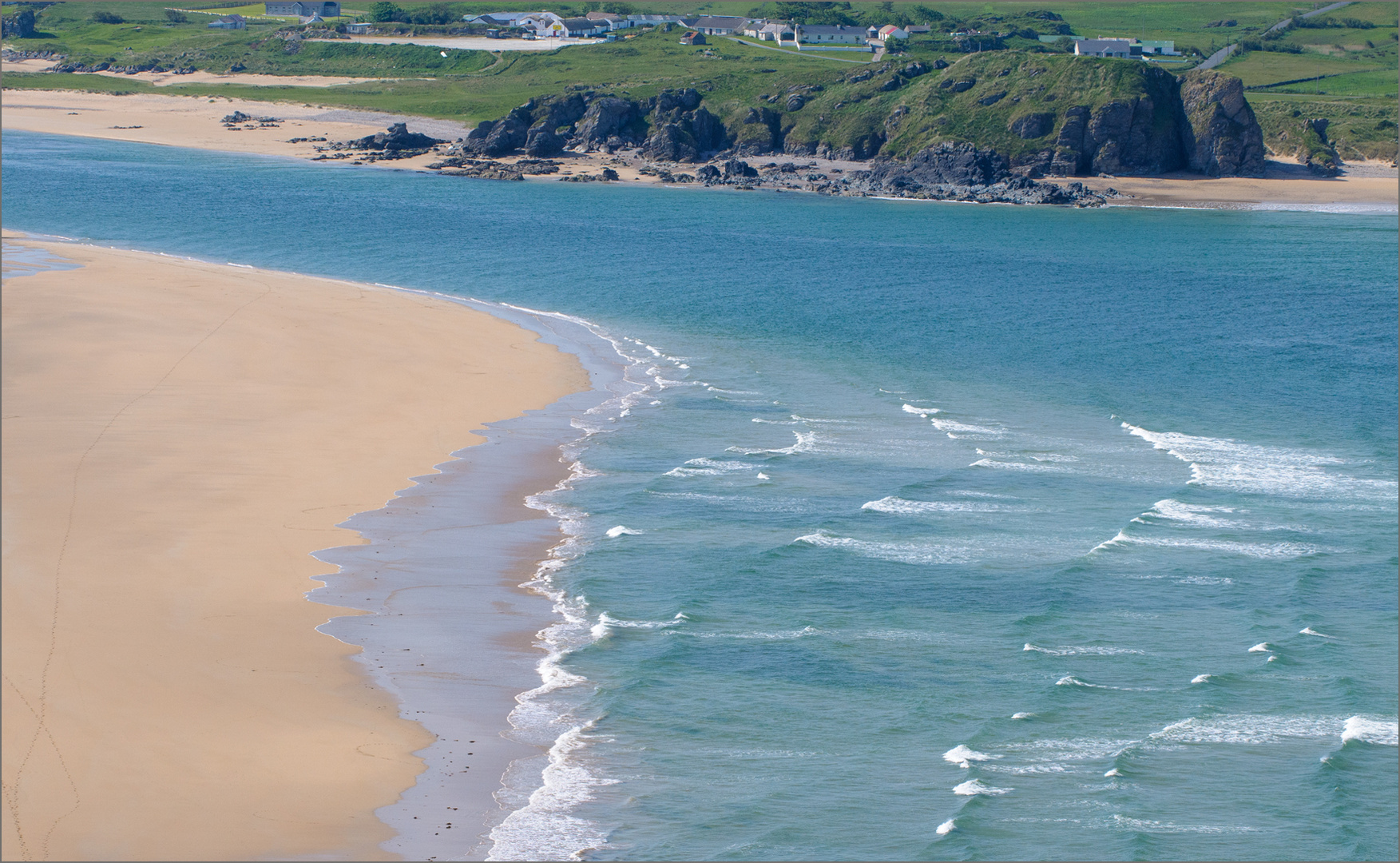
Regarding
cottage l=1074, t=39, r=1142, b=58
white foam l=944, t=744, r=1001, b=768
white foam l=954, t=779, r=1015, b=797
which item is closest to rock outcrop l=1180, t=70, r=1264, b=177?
cottage l=1074, t=39, r=1142, b=58

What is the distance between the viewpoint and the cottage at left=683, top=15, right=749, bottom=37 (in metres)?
167

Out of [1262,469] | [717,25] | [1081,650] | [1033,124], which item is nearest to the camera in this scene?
[1081,650]

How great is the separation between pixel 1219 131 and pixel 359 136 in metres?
79.4

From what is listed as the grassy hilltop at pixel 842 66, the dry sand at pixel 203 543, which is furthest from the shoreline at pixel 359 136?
the dry sand at pixel 203 543

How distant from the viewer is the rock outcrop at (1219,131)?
98.4 metres

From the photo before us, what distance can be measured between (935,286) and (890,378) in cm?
2032

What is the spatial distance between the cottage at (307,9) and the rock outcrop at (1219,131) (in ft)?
467

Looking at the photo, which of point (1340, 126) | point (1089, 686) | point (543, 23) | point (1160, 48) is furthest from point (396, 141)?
point (1089, 686)

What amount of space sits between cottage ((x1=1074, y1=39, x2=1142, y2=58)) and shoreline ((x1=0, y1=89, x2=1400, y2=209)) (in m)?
36.0

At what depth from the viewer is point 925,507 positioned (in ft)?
97.3

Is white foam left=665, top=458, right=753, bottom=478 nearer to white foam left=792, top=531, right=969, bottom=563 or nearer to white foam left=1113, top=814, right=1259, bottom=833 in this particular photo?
white foam left=792, top=531, right=969, bottom=563

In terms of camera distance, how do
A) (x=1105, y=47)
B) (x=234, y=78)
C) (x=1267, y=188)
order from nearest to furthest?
(x=1267, y=188) < (x=1105, y=47) < (x=234, y=78)

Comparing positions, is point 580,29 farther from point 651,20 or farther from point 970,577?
point 970,577

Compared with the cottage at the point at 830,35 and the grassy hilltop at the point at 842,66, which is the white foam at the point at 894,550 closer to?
the grassy hilltop at the point at 842,66
